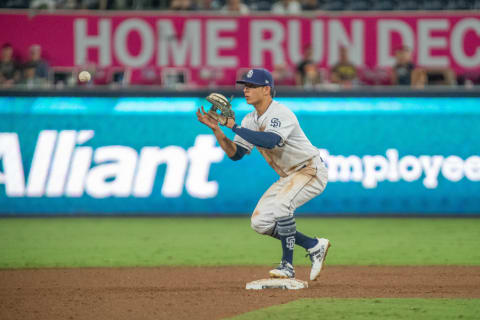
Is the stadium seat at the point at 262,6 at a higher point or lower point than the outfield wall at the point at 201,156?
higher

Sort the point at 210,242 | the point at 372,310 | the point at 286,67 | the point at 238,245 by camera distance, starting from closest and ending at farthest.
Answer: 1. the point at 372,310
2. the point at 238,245
3. the point at 210,242
4. the point at 286,67

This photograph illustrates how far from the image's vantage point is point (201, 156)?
14.1 m

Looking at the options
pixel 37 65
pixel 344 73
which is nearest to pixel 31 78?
pixel 37 65

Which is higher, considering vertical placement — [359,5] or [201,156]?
[359,5]

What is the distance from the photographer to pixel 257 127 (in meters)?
7.95

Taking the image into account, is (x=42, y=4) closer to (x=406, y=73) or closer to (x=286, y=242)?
(x=406, y=73)

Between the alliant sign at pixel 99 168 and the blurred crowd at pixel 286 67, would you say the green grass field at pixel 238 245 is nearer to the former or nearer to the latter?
the alliant sign at pixel 99 168

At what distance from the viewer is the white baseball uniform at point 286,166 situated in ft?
25.3


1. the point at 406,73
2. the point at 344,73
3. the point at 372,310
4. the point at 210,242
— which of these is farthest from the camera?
the point at 344,73

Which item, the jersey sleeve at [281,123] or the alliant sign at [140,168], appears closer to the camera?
the jersey sleeve at [281,123]

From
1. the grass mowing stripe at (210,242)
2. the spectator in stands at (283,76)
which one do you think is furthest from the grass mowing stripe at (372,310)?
the spectator in stands at (283,76)

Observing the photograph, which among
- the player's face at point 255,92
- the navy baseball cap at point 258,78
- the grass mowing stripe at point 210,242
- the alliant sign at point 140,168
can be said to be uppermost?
the navy baseball cap at point 258,78

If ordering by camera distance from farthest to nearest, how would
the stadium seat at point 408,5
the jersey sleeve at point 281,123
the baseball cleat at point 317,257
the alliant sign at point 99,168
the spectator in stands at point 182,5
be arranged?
the stadium seat at point 408,5, the spectator in stands at point 182,5, the alliant sign at point 99,168, the baseball cleat at point 317,257, the jersey sleeve at point 281,123

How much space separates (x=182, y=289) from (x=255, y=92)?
1.95 metres
